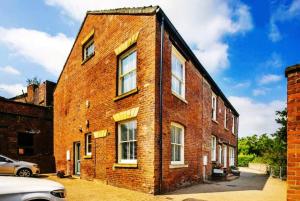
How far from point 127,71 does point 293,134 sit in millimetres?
8675

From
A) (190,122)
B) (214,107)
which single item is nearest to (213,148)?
(214,107)

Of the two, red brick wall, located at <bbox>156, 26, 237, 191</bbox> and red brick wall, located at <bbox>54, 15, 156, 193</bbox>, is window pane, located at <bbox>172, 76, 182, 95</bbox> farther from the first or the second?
red brick wall, located at <bbox>54, 15, 156, 193</bbox>

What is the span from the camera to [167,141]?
1045 centimetres

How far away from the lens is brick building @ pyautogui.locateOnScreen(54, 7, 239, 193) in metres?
10.1

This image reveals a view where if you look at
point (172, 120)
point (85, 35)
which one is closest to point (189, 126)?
point (172, 120)

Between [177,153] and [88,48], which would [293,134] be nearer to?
[177,153]

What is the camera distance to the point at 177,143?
1180 centimetres

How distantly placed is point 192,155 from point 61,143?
31.9 ft

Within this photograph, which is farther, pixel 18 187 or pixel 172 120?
pixel 172 120

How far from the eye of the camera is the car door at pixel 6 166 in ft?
47.4

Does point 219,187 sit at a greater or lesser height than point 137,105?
lesser

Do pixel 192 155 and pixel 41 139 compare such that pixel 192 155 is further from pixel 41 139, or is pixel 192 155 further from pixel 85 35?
pixel 41 139

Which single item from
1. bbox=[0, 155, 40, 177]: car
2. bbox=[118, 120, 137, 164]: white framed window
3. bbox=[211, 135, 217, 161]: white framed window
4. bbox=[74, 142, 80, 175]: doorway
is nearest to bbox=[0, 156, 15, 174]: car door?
bbox=[0, 155, 40, 177]: car

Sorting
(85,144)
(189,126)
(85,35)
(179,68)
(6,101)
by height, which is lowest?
(85,144)
